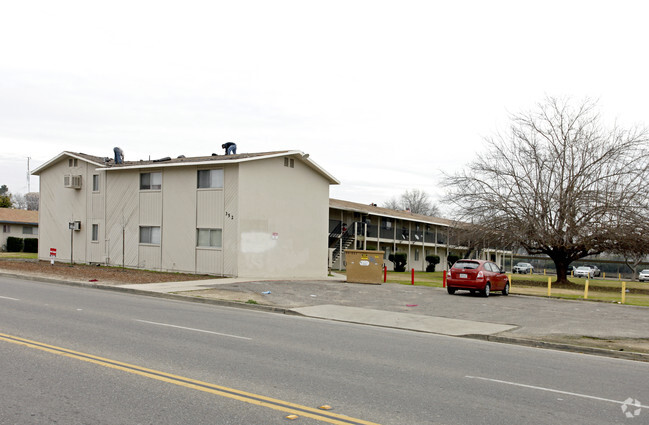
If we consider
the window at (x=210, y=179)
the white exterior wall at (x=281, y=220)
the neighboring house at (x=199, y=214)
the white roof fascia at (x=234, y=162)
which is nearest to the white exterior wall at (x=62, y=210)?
the neighboring house at (x=199, y=214)

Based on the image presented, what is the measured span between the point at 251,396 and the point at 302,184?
24836 millimetres

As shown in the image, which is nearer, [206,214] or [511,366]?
[511,366]

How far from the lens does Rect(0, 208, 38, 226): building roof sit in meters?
54.3

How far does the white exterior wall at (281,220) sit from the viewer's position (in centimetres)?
2716

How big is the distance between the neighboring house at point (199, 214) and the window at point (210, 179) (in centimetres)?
5

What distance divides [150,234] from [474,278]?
673 inches

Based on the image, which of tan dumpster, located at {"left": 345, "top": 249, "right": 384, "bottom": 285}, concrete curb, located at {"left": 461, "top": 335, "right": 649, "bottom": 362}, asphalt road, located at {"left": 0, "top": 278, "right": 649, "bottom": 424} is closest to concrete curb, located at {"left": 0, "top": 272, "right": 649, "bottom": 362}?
concrete curb, located at {"left": 461, "top": 335, "right": 649, "bottom": 362}

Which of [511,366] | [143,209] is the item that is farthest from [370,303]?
[143,209]

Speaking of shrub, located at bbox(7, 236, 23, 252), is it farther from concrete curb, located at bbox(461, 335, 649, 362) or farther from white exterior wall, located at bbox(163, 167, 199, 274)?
concrete curb, located at bbox(461, 335, 649, 362)

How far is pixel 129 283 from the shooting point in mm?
22172

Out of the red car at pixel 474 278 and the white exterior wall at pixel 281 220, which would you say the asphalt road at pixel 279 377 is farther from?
the white exterior wall at pixel 281 220

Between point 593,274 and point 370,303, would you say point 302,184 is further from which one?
point 593,274

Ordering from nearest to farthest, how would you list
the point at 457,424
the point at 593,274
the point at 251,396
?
1. the point at 457,424
2. the point at 251,396
3. the point at 593,274

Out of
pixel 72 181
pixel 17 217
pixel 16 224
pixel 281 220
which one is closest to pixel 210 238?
pixel 281 220
